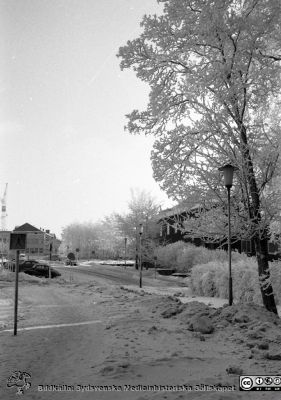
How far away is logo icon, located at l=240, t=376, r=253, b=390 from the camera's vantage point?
16.3 feet

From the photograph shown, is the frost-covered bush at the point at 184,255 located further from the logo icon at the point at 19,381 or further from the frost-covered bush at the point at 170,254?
the logo icon at the point at 19,381

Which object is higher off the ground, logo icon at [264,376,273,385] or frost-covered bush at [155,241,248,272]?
frost-covered bush at [155,241,248,272]

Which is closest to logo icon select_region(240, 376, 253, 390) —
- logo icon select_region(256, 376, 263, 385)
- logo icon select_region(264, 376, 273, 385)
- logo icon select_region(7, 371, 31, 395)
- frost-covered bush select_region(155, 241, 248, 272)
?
logo icon select_region(256, 376, 263, 385)

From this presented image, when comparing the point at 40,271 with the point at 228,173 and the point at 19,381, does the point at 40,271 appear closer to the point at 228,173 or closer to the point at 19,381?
the point at 228,173

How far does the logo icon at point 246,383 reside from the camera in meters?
4.96

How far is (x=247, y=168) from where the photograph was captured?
11.1m

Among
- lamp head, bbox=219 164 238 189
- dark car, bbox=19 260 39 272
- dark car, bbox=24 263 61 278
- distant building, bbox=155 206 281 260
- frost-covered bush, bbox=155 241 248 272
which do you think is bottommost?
dark car, bbox=24 263 61 278

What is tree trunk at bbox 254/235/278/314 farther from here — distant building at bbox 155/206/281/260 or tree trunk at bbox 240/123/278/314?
distant building at bbox 155/206/281/260

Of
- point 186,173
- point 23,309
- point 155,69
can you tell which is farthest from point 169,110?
point 23,309

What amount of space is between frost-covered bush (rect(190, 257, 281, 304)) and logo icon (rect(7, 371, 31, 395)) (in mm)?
7496

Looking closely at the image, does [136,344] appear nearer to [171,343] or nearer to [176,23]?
[171,343]

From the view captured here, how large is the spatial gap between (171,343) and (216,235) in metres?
5.15

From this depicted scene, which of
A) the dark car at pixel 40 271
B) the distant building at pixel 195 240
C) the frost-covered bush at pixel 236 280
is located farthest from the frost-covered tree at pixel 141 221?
the frost-covered bush at pixel 236 280

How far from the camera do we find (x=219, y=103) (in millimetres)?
11289
